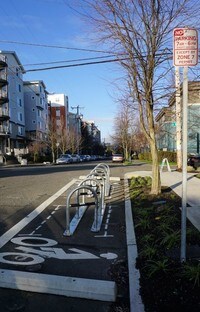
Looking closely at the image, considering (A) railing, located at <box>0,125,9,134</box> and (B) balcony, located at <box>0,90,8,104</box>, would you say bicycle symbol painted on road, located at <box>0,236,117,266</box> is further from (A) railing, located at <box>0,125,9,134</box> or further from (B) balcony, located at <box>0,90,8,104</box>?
(B) balcony, located at <box>0,90,8,104</box>

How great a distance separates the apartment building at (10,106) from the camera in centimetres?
5122

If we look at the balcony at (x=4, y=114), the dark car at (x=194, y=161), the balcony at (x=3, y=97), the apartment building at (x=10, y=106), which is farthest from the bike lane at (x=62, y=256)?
the balcony at (x=3, y=97)

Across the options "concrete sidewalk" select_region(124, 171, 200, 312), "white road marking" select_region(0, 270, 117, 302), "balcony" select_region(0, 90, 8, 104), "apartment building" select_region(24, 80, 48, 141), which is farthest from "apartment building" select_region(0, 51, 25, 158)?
"white road marking" select_region(0, 270, 117, 302)

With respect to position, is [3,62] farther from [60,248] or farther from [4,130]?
[60,248]

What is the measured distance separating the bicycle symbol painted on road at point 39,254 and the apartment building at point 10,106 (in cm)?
4484

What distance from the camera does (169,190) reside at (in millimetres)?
12656

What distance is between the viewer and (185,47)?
16.3 feet

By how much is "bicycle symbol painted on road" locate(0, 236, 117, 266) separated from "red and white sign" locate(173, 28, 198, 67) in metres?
3.15

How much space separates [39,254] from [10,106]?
179ft

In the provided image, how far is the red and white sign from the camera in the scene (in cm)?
496

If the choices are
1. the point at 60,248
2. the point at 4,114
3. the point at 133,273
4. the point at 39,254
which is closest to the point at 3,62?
the point at 4,114

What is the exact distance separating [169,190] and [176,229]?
232 inches

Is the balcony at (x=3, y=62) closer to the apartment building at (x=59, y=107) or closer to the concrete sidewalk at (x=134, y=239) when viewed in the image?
the concrete sidewalk at (x=134, y=239)

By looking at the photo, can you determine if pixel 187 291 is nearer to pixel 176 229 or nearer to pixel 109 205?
pixel 176 229
